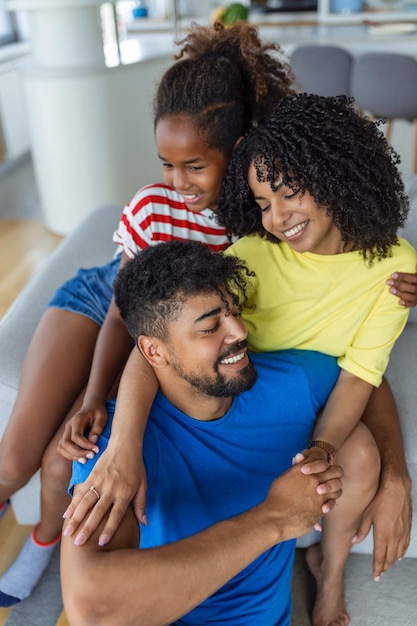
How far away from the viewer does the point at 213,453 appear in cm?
125

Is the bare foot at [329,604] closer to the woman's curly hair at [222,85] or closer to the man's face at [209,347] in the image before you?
the man's face at [209,347]

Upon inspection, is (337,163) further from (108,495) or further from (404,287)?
(108,495)

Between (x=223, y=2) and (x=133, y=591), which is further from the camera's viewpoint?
(x=223, y=2)

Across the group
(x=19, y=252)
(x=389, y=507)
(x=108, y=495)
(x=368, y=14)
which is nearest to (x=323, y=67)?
(x=368, y=14)

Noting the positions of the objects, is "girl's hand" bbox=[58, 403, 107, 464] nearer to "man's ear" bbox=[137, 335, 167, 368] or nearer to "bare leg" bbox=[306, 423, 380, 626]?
"man's ear" bbox=[137, 335, 167, 368]

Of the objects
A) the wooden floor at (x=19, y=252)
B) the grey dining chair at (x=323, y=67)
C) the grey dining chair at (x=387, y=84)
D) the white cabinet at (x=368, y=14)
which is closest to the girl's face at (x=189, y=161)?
the wooden floor at (x=19, y=252)

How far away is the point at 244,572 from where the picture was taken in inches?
50.1

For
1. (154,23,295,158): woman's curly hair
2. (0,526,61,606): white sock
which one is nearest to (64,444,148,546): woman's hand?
(0,526,61,606): white sock

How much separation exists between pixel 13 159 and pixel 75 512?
426 centimetres

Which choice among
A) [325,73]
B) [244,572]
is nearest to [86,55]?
[325,73]

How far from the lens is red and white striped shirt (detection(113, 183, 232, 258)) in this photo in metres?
1.58

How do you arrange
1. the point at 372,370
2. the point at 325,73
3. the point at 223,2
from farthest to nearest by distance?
the point at 223,2, the point at 325,73, the point at 372,370

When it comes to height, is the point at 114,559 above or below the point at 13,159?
above

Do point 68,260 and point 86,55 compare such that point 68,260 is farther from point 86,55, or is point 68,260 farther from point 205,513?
point 86,55
